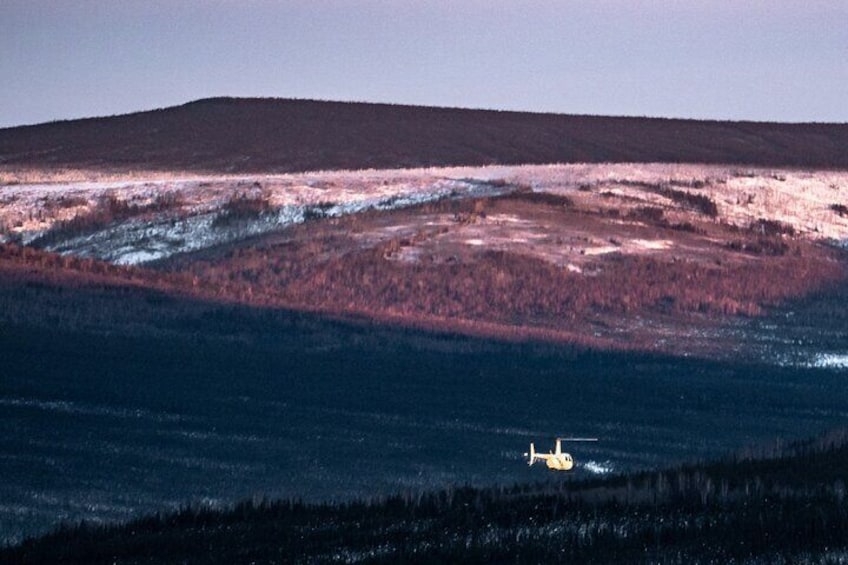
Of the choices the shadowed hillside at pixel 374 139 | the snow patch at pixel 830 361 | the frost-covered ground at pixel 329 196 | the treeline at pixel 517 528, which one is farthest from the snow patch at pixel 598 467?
the shadowed hillside at pixel 374 139

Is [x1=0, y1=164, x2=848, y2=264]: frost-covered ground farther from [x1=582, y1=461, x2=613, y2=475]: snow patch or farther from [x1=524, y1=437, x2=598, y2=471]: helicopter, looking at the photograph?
[x1=524, y1=437, x2=598, y2=471]: helicopter

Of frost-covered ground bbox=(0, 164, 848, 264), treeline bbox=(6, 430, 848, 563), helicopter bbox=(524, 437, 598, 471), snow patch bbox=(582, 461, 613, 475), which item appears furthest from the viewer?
frost-covered ground bbox=(0, 164, 848, 264)

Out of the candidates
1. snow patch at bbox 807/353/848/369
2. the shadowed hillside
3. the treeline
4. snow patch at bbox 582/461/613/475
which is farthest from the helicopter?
the shadowed hillside

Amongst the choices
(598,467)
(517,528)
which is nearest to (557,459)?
(598,467)

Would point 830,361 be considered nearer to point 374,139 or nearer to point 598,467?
point 598,467

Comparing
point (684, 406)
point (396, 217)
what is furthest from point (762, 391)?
point (396, 217)
